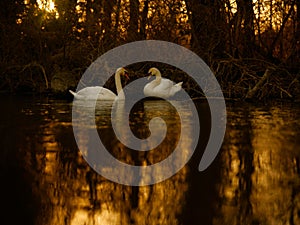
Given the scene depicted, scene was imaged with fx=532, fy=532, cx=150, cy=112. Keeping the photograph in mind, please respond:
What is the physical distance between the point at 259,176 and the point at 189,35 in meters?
10.8

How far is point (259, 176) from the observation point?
4305 millimetres

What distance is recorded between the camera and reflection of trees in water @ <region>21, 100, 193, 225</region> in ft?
10.6

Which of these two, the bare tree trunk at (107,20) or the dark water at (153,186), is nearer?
the dark water at (153,186)

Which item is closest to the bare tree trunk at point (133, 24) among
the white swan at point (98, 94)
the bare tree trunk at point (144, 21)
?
the bare tree trunk at point (144, 21)

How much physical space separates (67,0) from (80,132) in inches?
386

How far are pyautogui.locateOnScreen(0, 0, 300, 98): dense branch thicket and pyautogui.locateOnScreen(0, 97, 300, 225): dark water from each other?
263 inches

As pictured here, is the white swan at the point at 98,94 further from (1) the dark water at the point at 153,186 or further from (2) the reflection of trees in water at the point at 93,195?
(2) the reflection of trees in water at the point at 93,195

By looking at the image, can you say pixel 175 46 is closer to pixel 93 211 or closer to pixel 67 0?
pixel 67 0

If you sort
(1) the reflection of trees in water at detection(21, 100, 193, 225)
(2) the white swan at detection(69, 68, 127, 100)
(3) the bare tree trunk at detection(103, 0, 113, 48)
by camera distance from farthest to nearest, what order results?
1. (3) the bare tree trunk at detection(103, 0, 113, 48)
2. (2) the white swan at detection(69, 68, 127, 100)
3. (1) the reflection of trees in water at detection(21, 100, 193, 225)

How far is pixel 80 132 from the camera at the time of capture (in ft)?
22.8

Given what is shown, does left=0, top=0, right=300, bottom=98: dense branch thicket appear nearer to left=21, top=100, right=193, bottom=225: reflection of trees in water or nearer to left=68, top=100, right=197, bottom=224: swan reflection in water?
left=68, top=100, right=197, bottom=224: swan reflection in water

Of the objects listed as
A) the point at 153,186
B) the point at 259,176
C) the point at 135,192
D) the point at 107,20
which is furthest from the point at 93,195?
the point at 107,20

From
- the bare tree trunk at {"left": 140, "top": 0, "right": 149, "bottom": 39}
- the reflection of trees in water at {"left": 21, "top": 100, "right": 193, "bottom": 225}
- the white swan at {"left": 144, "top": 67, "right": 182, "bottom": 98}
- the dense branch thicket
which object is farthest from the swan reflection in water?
the bare tree trunk at {"left": 140, "top": 0, "right": 149, "bottom": 39}

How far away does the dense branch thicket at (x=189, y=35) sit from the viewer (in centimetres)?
1344
